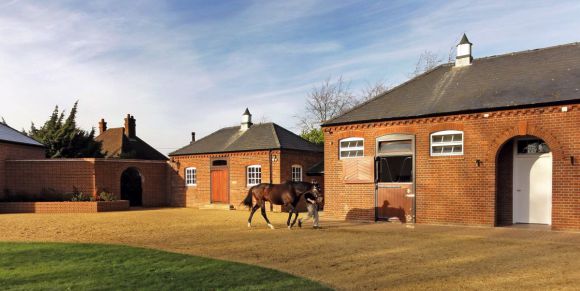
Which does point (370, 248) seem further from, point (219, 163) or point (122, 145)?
point (122, 145)

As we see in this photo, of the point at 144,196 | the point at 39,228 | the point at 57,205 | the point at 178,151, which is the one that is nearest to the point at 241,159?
the point at 178,151

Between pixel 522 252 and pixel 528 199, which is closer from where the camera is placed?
pixel 522 252

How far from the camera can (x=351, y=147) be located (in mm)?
16281

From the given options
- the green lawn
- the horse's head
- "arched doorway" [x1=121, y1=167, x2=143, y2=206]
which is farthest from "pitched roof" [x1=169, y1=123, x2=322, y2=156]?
the green lawn

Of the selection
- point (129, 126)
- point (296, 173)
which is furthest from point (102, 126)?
point (296, 173)

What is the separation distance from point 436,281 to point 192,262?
4564 mm

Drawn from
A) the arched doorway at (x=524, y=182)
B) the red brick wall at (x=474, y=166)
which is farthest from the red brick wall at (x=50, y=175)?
the arched doorway at (x=524, y=182)

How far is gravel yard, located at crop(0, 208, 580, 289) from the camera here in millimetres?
7148

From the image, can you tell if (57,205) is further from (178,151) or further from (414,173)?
(414,173)

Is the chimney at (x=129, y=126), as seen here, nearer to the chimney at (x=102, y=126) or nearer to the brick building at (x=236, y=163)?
the chimney at (x=102, y=126)

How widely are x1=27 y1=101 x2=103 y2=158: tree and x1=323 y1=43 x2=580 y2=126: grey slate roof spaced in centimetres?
2019

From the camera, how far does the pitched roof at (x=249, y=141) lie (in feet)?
75.4

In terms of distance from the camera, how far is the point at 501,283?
6.76m

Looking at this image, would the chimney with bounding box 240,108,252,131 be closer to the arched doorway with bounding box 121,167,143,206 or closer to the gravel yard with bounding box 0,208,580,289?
the arched doorway with bounding box 121,167,143,206
